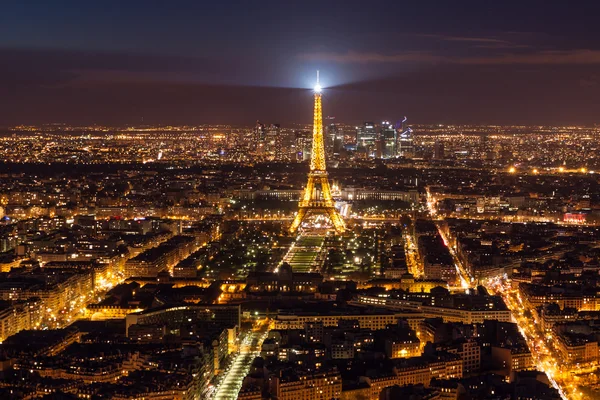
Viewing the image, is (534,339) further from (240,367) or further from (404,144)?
(404,144)

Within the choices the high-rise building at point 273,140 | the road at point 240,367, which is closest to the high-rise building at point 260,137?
the high-rise building at point 273,140

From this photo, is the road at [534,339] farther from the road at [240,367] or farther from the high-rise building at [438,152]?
the high-rise building at [438,152]

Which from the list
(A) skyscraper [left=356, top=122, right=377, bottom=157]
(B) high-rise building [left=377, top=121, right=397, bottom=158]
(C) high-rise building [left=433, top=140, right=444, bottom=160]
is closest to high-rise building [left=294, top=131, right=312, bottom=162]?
(A) skyscraper [left=356, top=122, right=377, bottom=157]

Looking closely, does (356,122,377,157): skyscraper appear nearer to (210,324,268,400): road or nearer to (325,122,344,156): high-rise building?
(325,122,344,156): high-rise building

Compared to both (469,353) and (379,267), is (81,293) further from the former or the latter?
(469,353)

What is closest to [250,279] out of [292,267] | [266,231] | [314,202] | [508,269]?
[292,267]

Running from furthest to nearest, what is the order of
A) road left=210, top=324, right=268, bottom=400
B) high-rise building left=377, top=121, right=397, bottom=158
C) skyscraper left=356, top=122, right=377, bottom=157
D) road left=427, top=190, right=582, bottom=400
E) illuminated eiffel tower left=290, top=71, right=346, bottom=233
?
skyscraper left=356, top=122, right=377, bottom=157, high-rise building left=377, top=121, right=397, bottom=158, illuminated eiffel tower left=290, top=71, right=346, bottom=233, road left=427, top=190, right=582, bottom=400, road left=210, top=324, right=268, bottom=400

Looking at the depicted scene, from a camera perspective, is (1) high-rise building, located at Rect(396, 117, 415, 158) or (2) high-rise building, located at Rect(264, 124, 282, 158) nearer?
(2) high-rise building, located at Rect(264, 124, 282, 158)
